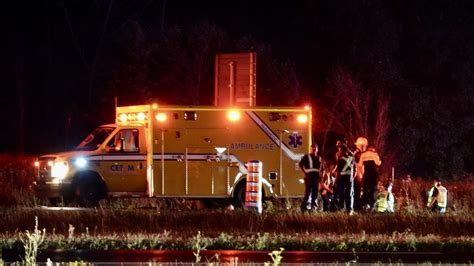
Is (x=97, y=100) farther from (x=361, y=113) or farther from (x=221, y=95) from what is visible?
(x=221, y=95)

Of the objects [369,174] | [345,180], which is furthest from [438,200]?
[345,180]

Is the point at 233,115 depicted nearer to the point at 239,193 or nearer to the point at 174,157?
the point at 174,157

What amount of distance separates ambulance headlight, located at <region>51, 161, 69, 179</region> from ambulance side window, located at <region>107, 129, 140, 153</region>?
3.51 ft

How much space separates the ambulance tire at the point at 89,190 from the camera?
24172mm

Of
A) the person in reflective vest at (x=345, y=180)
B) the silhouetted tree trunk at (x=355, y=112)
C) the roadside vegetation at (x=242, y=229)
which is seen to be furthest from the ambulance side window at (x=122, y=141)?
the silhouetted tree trunk at (x=355, y=112)

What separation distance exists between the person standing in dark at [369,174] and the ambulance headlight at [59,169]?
6.69m

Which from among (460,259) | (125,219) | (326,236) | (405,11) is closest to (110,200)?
(125,219)

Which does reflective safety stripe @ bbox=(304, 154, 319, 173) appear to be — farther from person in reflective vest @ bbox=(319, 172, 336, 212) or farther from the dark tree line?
the dark tree line

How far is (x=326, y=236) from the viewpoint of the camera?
58.4ft

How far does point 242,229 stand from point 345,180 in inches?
186

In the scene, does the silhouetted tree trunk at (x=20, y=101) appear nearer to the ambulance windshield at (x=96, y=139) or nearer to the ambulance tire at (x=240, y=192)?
the ambulance windshield at (x=96, y=139)

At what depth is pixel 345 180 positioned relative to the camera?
23.1 metres

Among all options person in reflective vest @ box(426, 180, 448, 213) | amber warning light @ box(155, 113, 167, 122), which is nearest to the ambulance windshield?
amber warning light @ box(155, 113, 167, 122)

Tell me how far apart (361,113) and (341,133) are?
1.82 metres
